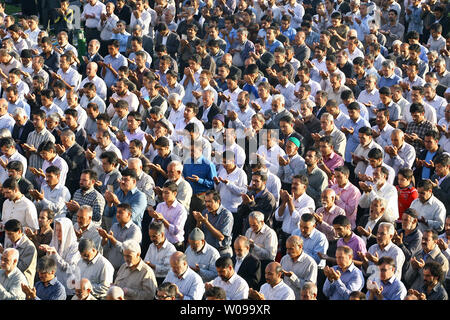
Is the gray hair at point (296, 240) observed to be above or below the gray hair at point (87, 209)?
above

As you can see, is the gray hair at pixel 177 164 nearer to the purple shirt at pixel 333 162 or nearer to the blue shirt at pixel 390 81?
the purple shirt at pixel 333 162

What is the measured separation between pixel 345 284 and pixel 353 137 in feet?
13.4

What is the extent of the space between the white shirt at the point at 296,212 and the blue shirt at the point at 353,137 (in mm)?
2214

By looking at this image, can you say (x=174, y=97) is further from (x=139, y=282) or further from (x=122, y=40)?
(x=139, y=282)

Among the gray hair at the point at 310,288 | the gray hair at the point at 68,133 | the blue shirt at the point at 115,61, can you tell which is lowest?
the blue shirt at the point at 115,61

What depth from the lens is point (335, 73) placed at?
16.0 metres

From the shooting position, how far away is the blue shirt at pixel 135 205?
12.0 metres

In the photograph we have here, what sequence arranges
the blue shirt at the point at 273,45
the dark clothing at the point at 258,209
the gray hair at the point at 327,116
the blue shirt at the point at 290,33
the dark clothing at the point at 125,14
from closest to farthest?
the dark clothing at the point at 258,209, the gray hair at the point at 327,116, the blue shirt at the point at 273,45, the blue shirt at the point at 290,33, the dark clothing at the point at 125,14

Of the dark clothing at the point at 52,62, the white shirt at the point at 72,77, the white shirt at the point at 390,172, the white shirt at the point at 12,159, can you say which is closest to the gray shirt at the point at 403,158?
the white shirt at the point at 390,172

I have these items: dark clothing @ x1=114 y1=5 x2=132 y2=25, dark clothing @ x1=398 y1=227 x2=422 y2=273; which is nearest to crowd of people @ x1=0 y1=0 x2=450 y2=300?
dark clothing @ x1=398 y1=227 x2=422 y2=273

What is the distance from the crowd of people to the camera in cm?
1073

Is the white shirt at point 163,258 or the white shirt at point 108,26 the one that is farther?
the white shirt at point 108,26

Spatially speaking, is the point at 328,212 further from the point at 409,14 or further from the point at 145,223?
the point at 409,14

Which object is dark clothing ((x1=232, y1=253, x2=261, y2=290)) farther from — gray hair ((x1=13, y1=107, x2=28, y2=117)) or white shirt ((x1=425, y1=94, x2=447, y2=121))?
white shirt ((x1=425, y1=94, x2=447, y2=121))
